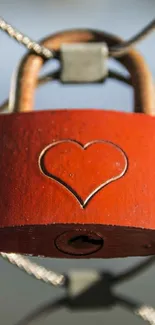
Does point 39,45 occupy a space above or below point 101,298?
above

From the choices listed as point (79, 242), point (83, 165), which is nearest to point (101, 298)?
point (79, 242)

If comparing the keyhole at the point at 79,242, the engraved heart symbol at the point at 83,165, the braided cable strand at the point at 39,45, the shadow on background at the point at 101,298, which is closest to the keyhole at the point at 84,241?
the keyhole at the point at 79,242

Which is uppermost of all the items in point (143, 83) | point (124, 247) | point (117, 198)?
point (143, 83)

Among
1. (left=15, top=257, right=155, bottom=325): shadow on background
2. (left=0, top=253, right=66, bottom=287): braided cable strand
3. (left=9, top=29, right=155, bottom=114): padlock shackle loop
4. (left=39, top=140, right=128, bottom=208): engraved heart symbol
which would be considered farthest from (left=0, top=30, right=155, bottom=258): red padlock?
(left=15, top=257, right=155, bottom=325): shadow on background

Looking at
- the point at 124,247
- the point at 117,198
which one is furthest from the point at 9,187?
the point at 124,247

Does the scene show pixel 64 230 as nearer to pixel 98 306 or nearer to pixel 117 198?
pixel 117 198

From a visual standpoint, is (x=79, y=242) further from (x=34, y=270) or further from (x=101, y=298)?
(x=101, y=298)

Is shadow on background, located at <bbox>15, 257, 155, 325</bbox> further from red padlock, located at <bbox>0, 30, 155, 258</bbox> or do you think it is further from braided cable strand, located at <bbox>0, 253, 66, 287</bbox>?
red padlock, located at <bbox>0, 30, 155, 258</bbox>
